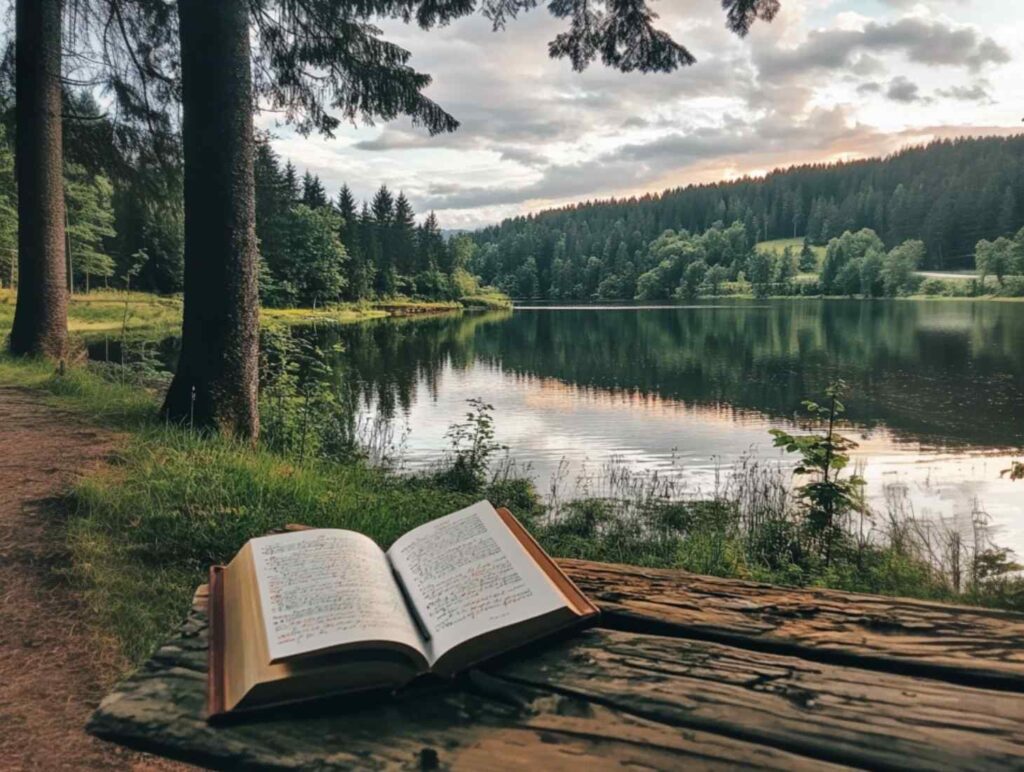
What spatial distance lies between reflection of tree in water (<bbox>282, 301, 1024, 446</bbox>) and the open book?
41.2 feet

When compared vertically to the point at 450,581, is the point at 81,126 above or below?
above

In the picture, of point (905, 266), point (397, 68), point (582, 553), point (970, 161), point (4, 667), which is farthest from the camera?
point (970, 161)

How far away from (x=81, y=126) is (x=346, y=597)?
10.3 m

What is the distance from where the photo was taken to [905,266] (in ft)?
267

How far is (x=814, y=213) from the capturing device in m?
118

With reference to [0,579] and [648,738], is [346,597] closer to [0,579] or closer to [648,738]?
[648,738]

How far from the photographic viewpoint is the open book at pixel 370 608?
109 cm

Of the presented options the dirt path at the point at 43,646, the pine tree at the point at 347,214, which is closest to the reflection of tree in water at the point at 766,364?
the dirt path at the point at 43,646

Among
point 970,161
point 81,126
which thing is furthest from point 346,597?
point 970,161

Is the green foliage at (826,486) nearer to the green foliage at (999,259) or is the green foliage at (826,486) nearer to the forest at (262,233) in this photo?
the forest at (262,233)

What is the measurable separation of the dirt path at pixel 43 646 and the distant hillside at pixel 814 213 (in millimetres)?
106825

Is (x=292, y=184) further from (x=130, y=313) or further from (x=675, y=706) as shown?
(x=675, y=706)

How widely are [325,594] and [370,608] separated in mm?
94

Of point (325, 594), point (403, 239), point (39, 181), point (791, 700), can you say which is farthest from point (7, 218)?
point (403, 239)
